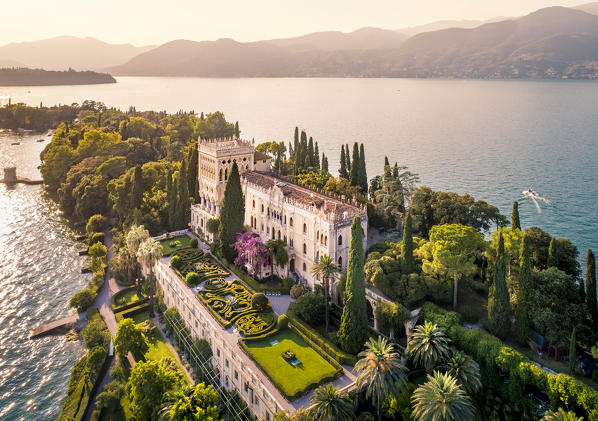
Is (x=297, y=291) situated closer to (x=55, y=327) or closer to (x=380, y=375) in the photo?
(x=380, y=375)

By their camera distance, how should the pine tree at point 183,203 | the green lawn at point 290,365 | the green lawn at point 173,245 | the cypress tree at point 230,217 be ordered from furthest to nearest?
the pine tree at point 183,203 → the green lawn at point 173,245 → the cypress tree at point 230,217 → the green lawn at point 290,365

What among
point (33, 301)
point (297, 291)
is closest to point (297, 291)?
point (297, 291)

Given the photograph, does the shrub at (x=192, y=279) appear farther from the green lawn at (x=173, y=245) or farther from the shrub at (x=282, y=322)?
the shrub at (x=282, y=322)

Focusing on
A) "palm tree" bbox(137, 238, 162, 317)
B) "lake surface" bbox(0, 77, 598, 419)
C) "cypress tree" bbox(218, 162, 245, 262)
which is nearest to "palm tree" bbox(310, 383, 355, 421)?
"lake surface" bbox(0, 77, 598, 419)

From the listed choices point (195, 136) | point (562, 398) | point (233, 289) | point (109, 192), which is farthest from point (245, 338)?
point (195, 136)

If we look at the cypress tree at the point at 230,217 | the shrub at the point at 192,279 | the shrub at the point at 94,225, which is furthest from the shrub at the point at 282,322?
the shrub at the point at 94,225
